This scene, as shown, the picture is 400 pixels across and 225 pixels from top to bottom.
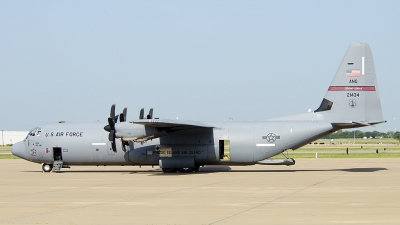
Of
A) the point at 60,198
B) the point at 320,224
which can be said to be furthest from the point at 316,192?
the point at 60,198

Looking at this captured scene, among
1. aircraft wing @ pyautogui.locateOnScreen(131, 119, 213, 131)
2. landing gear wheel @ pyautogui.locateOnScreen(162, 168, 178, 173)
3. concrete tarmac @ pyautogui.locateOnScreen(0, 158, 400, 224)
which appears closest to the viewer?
concrete tarmac @ pyautogui.locateOnScreen(0, 158, 400, 224)

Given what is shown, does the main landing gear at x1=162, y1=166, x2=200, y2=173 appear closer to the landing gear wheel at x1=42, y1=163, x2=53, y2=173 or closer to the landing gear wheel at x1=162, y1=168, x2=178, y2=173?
the landing gear wheel at x1=162, y1=168, x2=178, y2=173

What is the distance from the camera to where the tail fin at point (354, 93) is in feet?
95.0

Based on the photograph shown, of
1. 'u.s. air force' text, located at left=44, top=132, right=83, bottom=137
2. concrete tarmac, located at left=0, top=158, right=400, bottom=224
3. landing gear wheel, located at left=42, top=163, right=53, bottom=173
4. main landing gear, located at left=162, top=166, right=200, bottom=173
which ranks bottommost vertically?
concrete tarmac, located at left=0, top=158, right=400, bottom=224

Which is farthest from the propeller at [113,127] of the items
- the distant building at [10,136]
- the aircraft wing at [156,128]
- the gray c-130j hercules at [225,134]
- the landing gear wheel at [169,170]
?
the distant building at [10,136]

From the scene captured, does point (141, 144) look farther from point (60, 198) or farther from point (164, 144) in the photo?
point (60, 198)

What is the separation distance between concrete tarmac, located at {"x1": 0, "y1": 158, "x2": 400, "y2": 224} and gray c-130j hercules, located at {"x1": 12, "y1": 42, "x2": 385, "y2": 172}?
5.32m

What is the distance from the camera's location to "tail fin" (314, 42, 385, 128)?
28953mm

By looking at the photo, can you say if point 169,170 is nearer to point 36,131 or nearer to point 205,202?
point 36,131

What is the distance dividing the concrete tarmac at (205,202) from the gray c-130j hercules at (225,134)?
532cm

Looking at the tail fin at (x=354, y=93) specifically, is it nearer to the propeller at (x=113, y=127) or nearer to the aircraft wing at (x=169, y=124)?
the aircraft wing at (x=169, y=124)

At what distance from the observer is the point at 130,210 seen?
14.6m

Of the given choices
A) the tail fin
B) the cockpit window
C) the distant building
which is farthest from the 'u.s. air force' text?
the distant building

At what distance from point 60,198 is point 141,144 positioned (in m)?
13.4
